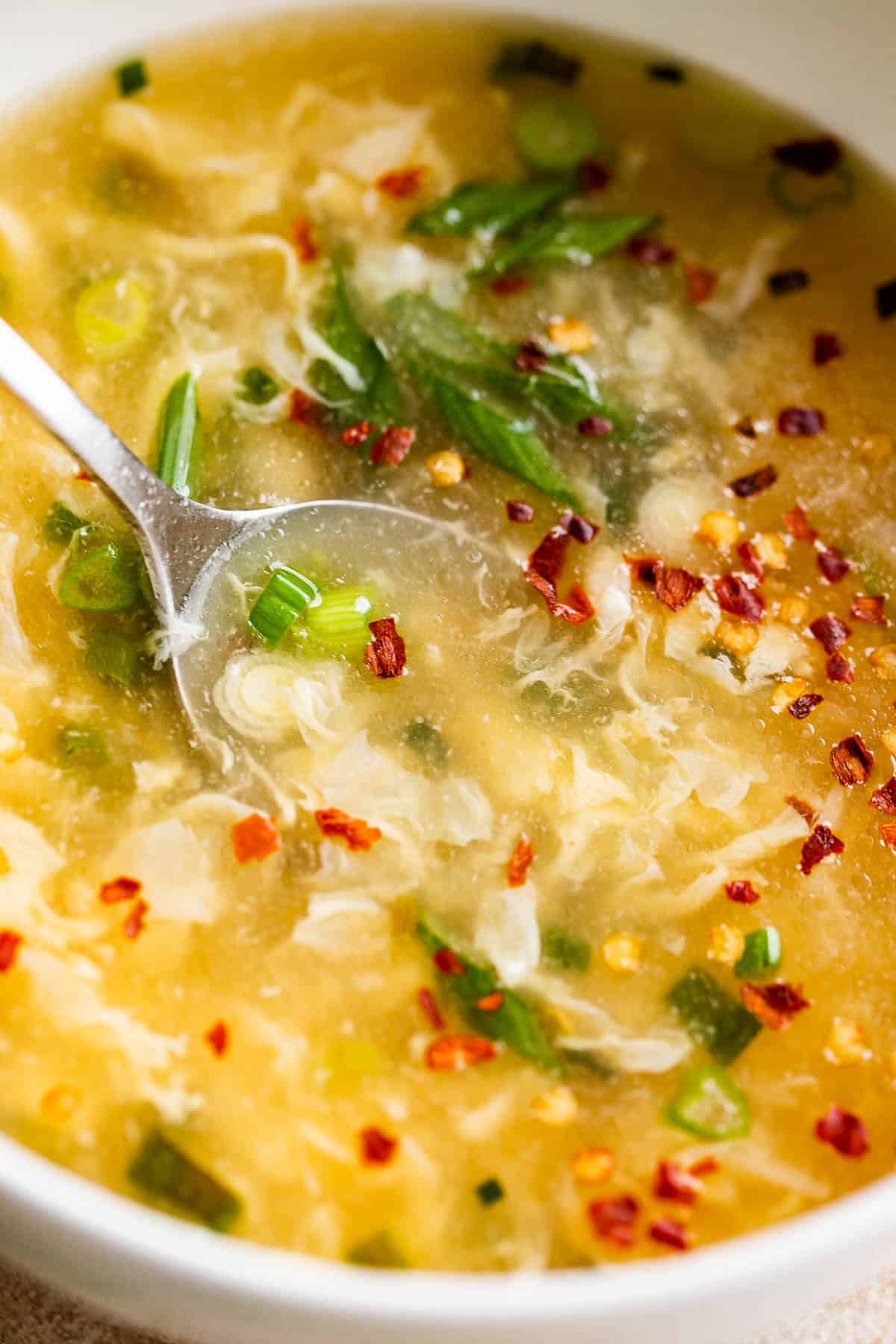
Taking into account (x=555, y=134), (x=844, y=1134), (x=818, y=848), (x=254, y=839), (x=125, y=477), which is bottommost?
(x=844, y=1134)

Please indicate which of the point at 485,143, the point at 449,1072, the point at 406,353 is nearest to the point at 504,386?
the point at 406,353

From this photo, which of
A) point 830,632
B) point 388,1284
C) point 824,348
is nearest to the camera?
point 388,1284

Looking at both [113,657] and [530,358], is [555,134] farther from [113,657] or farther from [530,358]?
[113,657]

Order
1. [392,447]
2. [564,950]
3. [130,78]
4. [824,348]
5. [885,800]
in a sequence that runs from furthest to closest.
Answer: [130,78] → [824,348] → [392,447] → [885,800] → [564,950]

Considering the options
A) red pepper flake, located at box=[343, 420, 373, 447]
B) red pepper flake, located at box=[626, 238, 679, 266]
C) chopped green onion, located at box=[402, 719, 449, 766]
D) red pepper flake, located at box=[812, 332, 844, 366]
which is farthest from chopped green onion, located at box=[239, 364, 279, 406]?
red pepper flake, located at box=[812, 332, 844, 366]

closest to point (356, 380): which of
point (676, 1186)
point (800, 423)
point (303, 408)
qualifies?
point (303, 408)

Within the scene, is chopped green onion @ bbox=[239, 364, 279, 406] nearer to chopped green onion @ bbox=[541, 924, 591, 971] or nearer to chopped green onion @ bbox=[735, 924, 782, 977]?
chopped green onion @ bbox=[541, 924, 591, 971]

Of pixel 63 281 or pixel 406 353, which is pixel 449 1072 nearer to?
pixel 406 353
